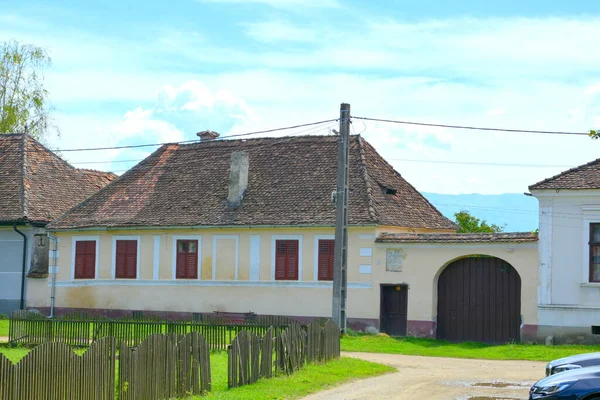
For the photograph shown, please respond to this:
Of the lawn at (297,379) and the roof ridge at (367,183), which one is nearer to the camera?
the lawn at (297,379)

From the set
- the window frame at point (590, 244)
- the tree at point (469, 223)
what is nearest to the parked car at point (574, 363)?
the window frame at point (590, 244)

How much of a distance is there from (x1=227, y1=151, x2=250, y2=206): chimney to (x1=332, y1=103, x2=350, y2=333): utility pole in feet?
31.1

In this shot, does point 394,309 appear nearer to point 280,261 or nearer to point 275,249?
point 280,261

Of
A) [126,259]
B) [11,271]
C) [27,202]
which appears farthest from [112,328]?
[27,202]

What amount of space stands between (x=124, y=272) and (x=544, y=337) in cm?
1594

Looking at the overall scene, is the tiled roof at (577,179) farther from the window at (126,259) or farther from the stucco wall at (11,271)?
the stucco wall at (11,271)

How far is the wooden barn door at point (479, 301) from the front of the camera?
29766mm

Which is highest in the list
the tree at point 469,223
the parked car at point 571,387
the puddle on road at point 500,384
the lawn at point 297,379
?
the tree at point 469,223

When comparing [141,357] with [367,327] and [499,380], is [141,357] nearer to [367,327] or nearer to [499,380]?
[499,380]

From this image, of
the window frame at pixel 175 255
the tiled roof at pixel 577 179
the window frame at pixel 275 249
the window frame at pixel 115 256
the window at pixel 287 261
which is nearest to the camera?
the tiled roof at pixel 577 179

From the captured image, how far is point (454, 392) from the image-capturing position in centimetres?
1823

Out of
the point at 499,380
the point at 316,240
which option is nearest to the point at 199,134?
the point at 316,240

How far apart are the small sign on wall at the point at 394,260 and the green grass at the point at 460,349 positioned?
8.42 feet

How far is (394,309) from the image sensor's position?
104ft
